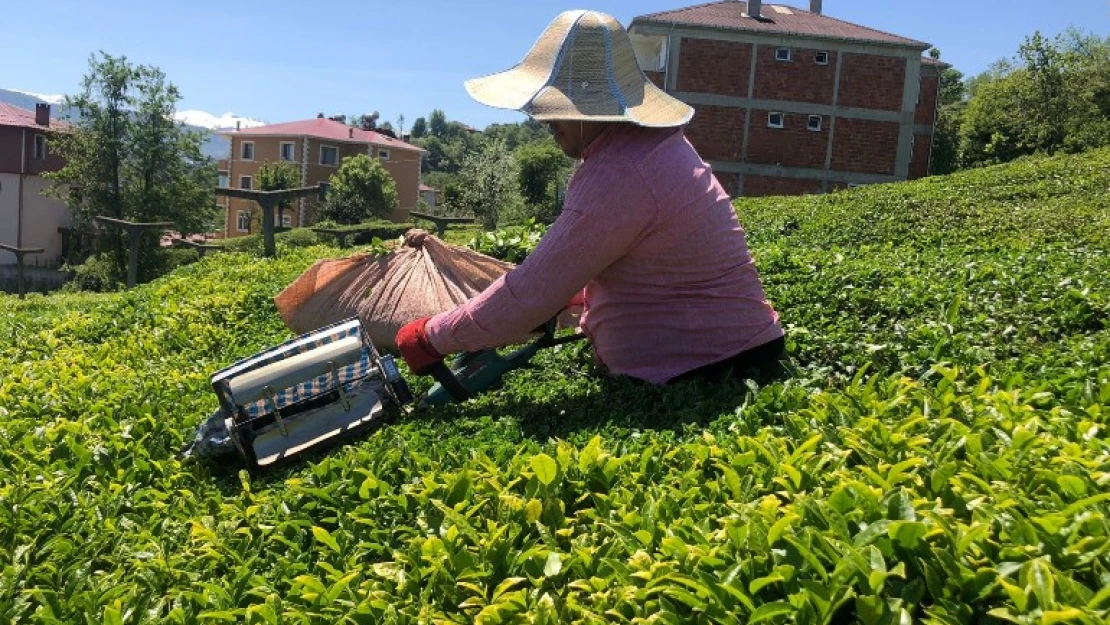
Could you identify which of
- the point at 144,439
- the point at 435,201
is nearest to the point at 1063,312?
the point at 144,439

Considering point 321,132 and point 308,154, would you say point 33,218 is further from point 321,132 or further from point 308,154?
point 321,132

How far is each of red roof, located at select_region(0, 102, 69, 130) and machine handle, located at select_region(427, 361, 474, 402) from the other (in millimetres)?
50314

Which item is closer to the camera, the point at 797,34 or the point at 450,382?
the point at 450,382

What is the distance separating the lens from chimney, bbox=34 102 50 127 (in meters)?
48.0

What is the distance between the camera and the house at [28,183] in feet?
153

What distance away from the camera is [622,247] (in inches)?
117

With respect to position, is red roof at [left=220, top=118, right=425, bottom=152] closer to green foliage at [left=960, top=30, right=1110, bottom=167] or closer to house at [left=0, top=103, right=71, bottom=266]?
house at [left=0, top=103, right=71, bottom=266]

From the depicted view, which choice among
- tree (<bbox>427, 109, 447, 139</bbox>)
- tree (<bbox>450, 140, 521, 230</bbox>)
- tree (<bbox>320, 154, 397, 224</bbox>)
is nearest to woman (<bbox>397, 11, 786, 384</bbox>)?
tree (<bbox>450, 140, 521, 230</bbox>)

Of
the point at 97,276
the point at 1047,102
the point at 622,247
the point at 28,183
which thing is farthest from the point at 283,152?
the point at 622,247

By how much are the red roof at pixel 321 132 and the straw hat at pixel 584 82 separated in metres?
59.0

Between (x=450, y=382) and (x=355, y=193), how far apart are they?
49151 mm

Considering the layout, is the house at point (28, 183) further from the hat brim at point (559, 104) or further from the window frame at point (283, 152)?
the hat brim at point (559, 104)

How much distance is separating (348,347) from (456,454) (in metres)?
0.73

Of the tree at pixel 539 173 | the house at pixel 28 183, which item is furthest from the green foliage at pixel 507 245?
the house at pixel 28 183
